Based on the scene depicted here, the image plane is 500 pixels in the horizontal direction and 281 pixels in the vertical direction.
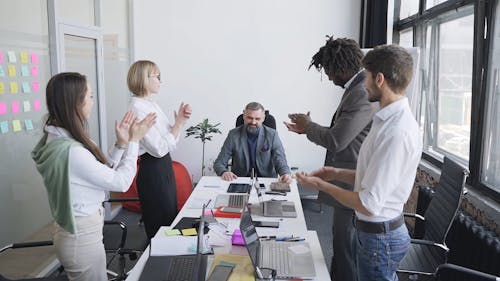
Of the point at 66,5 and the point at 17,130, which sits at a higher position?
the point at 66,5

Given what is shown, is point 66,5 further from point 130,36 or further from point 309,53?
point 309,53

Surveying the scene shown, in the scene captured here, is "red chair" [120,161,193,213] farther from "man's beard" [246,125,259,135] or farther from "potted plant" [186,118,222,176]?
"man's beard" [246,125,259,135]

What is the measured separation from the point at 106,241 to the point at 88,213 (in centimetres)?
93

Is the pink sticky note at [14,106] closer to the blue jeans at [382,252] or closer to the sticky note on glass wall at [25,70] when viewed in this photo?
the sticky note on glass wall at [25,70]

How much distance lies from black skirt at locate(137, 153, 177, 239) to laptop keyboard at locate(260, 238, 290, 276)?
3.54 ft

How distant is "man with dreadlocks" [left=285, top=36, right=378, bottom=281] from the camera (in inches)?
84.7

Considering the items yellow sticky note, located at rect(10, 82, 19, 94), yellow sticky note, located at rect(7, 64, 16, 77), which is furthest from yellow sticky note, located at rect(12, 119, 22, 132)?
yellow sticky note, located at rect(7, 64, 16, 77)

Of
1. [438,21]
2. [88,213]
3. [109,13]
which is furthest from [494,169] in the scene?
[109,13]

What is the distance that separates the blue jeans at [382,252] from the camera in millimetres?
1649

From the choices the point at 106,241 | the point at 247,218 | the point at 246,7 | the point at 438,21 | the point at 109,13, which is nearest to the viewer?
the point at 247,218

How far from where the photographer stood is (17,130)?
2.82 m

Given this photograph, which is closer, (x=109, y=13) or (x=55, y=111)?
(x=55, y=111)

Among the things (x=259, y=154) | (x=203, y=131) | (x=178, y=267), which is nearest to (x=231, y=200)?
(x=259, y=154)

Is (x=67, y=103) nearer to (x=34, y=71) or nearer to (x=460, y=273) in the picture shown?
(x=34, y=71)
